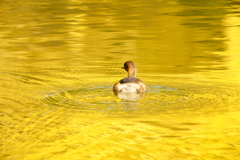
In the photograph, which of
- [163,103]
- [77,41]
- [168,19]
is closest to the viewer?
[163,103]

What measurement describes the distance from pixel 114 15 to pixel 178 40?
11422mm

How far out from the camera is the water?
7883mm

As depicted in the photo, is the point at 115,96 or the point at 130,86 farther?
the point at 130,86

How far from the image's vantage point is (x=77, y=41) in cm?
2055

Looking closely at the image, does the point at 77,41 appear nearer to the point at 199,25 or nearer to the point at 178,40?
the point at 178,40

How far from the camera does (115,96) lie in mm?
10609

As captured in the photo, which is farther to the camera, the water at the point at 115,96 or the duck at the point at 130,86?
the duck at the point at 130,86

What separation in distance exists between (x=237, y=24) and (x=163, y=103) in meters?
16.0

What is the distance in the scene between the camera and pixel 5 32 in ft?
77.3

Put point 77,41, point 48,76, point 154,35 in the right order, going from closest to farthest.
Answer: point 48,76, point 77,41, point 154,35

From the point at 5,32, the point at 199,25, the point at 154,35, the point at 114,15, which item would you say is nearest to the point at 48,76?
the point at 154,35

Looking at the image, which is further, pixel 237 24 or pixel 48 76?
pixel 237 24

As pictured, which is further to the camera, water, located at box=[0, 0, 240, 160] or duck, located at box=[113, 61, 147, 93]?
duck, located at box=[113, 61, 147, 93]

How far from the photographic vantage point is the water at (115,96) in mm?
7883
